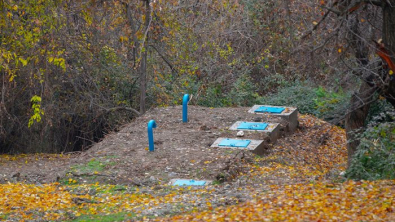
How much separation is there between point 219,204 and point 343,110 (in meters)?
2.98

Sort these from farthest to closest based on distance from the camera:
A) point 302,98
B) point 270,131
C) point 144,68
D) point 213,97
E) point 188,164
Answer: point 302,98, point 213,97, point 144,68, point 270,131, point 188,164

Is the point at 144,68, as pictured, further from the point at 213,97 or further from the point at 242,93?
the point at 242,93

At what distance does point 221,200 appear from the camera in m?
7.32

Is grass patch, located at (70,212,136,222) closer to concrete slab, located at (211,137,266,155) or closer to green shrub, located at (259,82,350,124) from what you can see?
concrete slab, located at (211,137,266,155)

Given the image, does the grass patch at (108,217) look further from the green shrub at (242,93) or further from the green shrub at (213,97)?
the green shrub at (242,93)

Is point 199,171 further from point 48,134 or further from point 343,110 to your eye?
point 48,134

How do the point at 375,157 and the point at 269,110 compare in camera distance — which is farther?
the point at 269,110

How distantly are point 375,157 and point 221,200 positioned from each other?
2310 mm

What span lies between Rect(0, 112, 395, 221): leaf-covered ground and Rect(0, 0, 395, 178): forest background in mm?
2033

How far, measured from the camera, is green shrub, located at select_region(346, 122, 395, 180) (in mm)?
7863

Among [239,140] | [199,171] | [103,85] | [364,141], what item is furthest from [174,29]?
[364,141]

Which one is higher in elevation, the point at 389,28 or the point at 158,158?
the point at 389,28

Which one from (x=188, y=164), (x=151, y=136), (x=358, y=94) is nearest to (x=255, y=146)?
(x=188, y=164)

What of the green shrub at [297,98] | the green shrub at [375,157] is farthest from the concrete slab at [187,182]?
the green shrub at [297,98]
